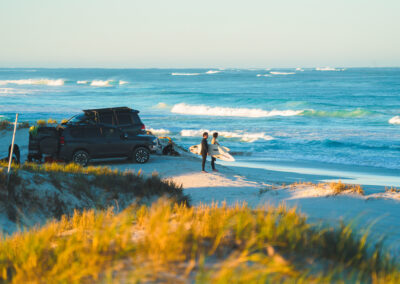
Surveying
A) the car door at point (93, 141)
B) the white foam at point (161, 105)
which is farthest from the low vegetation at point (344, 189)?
the white foam at point (161, 105)

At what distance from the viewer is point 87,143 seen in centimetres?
1702

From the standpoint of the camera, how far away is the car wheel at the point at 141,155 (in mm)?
17953

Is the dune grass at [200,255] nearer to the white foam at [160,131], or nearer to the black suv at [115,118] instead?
the black suv at [115,118]

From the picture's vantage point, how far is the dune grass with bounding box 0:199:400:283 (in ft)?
15.2

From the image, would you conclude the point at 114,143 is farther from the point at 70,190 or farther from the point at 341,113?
the point at 341,113

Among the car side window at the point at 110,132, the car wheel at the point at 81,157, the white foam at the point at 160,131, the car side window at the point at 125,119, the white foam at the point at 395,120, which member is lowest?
the white foam at the point at 160,131

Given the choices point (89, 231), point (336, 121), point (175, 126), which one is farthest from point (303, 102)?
point (89, 231)

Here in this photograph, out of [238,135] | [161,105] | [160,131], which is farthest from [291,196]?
[161,105]

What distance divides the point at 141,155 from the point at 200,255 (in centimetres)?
1325

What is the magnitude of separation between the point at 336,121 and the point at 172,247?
43587 mm

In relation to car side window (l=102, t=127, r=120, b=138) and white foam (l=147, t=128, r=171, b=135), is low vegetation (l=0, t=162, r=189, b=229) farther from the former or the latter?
white foam (l=147, t=128, r=171, b=135)

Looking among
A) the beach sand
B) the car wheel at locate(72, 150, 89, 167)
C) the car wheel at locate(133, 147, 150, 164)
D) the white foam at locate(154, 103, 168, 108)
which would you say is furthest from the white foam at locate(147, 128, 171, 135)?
the white foam at locate(154, 103, 168, 108)

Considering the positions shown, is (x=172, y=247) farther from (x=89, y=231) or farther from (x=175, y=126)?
(x=175, y=126)

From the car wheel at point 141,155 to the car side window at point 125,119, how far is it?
2.27 meters
